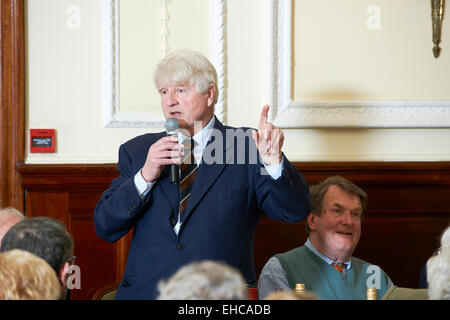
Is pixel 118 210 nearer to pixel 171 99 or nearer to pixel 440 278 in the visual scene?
pixel 171 99

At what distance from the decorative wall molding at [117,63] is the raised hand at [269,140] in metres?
1.16

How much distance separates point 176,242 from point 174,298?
1.15m

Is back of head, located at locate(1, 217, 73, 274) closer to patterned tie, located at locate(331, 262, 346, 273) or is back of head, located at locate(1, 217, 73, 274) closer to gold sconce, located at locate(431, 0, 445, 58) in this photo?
patterned tie, located at locate(331, 262, 346, 273)

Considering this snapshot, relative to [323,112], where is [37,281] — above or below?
below

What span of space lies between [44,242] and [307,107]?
2058 mm

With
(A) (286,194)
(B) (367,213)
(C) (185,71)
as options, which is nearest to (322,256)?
(A) (286,194)

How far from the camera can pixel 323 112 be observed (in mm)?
3496

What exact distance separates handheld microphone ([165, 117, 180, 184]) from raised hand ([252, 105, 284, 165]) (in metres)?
0.31

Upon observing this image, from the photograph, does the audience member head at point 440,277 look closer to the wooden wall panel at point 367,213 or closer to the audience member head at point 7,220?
the audience member head at point 7,220

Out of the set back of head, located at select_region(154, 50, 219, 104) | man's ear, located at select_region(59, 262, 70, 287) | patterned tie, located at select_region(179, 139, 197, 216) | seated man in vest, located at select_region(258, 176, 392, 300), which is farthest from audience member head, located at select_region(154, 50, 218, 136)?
man's ear, located at select_region(59, 262, 70, 287)

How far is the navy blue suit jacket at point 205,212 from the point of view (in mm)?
2373

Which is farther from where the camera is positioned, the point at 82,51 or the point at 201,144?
the point at 82,51
